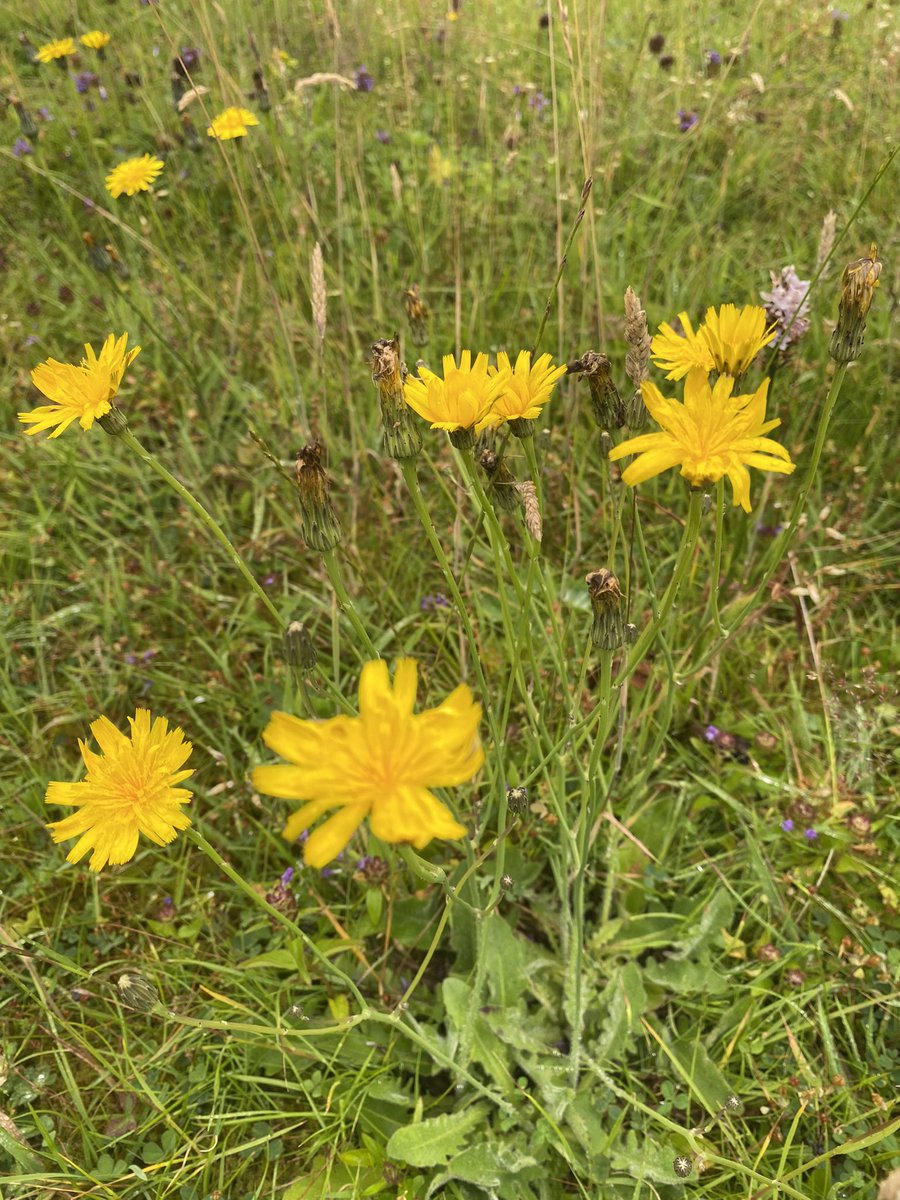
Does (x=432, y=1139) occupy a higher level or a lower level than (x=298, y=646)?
lower

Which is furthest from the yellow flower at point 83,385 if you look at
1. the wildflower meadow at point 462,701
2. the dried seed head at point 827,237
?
the dried seed head at point 827,237

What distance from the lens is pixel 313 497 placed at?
1.22 metres

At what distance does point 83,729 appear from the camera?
7.31ft

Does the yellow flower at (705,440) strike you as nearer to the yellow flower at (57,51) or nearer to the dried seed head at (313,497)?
the dried seed head at (313,497)

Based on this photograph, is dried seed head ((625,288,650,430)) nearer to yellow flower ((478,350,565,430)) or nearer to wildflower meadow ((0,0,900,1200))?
wildflower meadow ((0,0,900,1200))

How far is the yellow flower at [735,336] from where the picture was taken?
48.1 inches

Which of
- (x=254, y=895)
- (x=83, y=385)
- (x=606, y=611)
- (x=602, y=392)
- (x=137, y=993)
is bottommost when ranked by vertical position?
(x=137, y=993)

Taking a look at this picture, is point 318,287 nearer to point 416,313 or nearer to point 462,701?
point 416,313

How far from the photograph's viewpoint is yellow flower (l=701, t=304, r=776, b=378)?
1.22 m

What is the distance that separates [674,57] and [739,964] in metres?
4.10

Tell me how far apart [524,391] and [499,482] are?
165mm

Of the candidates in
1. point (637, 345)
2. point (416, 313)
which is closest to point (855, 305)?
point (637, 345)

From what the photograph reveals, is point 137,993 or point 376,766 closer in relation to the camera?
point 376,766

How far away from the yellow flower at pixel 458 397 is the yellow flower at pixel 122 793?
25.7 inches
